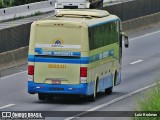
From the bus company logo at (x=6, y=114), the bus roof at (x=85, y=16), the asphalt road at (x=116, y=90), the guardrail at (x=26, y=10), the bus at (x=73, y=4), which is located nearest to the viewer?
the bus company logo at (x=6, y=114)

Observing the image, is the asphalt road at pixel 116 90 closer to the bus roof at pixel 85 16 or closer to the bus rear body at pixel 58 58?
the bus rear body at pixel 58 58

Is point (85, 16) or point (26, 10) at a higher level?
point (85, 16)

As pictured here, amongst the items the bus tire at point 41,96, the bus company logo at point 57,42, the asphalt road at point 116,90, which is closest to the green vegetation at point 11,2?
the asphalt road at point 116,90

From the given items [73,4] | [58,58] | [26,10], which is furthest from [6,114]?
[26,10]

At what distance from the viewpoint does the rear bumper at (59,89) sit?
103ft

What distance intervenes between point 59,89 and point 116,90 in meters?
5.71

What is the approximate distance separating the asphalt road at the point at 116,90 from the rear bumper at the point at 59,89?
0.45 metres

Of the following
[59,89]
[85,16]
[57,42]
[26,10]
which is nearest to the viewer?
[57,42]

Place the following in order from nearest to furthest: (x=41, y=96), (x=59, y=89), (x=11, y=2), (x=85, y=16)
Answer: (x=59, y=89) → (x=41, y=96) → (x=85, y=16) → (x=11, y=2)

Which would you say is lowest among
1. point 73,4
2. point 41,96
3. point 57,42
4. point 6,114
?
point 73,4

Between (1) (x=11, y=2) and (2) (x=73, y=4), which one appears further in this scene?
(1) (x=11, y=2)

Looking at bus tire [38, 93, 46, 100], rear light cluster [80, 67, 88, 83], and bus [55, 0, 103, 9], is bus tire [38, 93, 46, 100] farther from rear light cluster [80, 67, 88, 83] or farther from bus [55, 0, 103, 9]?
bus [55, 0, 103, 9]

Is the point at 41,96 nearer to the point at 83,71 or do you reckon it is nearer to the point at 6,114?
the point at 83,71

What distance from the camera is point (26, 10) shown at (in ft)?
222
